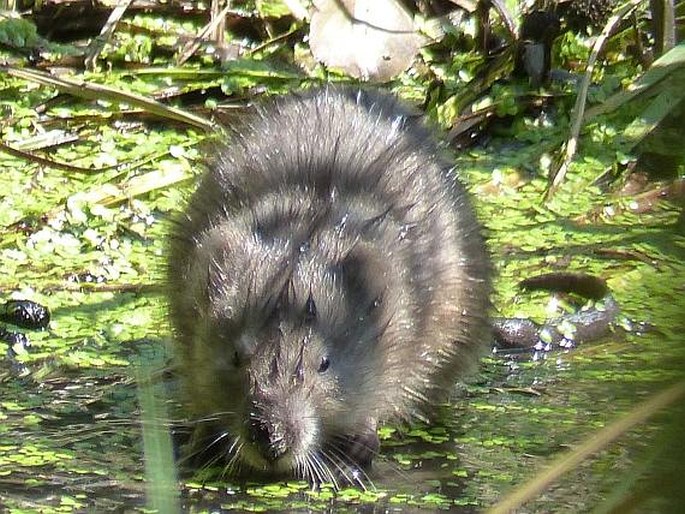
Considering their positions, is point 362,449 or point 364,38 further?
point 364,38

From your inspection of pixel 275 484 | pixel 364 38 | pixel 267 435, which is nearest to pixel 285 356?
pixel 267 435

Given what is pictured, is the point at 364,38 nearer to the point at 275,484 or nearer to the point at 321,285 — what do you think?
the point at 321,285

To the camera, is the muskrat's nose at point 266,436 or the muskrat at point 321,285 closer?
the muskrat's nose at point 266,436

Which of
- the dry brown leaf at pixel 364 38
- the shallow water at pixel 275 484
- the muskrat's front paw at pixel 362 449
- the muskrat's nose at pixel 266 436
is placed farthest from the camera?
the dry brown leaf at pixel 364 38

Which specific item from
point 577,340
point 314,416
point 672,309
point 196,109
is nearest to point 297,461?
point 314,416

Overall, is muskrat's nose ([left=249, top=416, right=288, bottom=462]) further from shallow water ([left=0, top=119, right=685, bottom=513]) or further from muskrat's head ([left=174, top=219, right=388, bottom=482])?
shallow water ([left=0, top=119, right=685, bottom=513])

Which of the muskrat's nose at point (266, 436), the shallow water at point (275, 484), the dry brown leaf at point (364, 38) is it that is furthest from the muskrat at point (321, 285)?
the dry brown leaf at point (364, 38)

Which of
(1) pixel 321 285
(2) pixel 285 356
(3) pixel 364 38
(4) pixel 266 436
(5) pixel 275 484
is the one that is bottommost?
(5) pixel 275 484

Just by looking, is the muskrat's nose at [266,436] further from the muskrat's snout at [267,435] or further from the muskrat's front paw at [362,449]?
the muskrat's front paw at [362,449]

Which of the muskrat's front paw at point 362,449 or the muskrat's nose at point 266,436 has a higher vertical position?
the muskrat's nose at point 266,436
